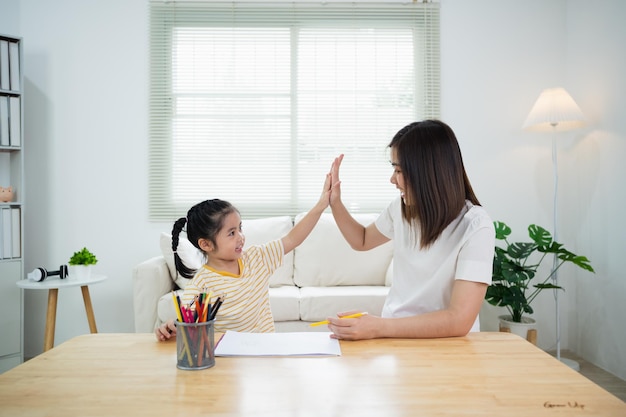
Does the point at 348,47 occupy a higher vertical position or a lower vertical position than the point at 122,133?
higher

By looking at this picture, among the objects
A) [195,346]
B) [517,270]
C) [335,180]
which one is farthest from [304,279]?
[195,346]

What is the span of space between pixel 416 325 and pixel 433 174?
1.46 ft

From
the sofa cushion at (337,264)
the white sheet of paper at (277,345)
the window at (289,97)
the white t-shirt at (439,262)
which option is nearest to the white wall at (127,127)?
the window at (289,97)

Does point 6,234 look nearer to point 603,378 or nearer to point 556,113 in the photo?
point 556,113

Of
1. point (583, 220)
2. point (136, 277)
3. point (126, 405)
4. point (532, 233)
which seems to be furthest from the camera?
point (583, 220)

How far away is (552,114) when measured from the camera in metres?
3.05

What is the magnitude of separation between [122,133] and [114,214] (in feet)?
1.96

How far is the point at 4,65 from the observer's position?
301 centimetres

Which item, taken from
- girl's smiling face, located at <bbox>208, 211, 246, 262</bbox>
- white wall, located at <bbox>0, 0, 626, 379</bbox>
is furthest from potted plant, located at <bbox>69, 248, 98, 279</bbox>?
girl's smiling face, located at <bbox>208, 211, 246, 262</bbox>

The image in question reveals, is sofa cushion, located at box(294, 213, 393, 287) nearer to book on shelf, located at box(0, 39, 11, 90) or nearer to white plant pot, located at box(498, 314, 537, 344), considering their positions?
white plant pot, located at box(498, 314, 537, 344)

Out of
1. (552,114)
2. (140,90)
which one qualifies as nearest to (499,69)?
(552,114)

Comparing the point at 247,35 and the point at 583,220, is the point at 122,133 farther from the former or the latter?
the point at 583,220

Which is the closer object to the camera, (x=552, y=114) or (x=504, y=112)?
(x=552, y=114)

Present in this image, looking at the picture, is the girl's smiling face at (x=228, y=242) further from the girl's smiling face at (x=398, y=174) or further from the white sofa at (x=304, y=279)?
the white sofa at (x=304, y=279)
